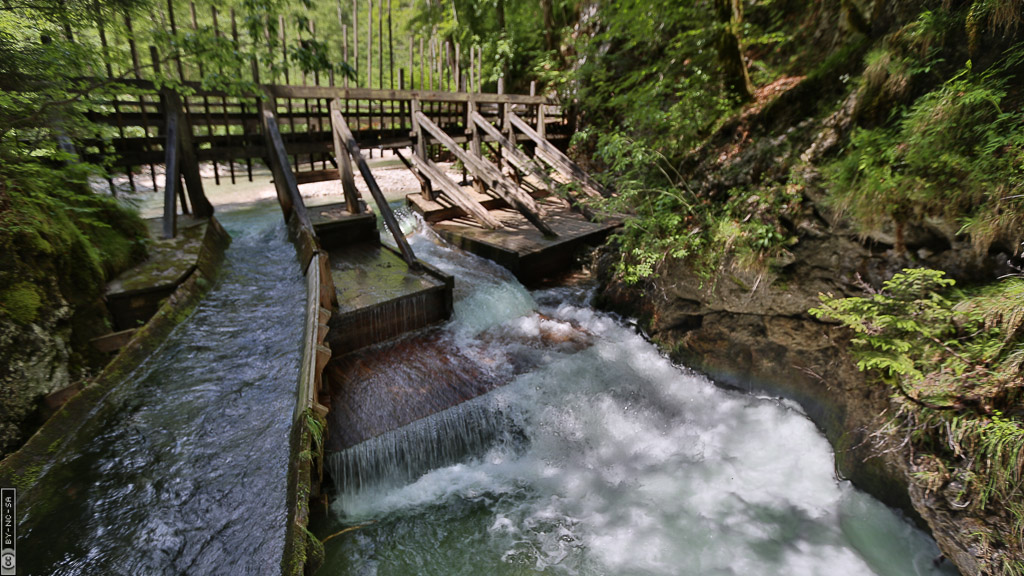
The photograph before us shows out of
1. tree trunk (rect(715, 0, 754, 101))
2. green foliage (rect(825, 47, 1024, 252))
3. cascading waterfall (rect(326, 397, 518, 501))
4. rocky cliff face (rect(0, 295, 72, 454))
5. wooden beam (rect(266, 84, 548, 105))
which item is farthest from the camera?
wooden beam (rect(266, 84, 548, 105))

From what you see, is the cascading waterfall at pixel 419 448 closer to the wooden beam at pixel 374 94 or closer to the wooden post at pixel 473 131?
the wooden beam at pixel 374 94

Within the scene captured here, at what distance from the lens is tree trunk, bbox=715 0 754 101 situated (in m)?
5.46

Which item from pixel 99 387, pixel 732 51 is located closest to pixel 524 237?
pixel 732 51

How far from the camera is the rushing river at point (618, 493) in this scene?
10.4ft

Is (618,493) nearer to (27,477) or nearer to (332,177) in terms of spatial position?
(27,477)

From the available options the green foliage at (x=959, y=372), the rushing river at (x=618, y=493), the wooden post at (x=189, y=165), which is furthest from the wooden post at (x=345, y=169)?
the green foliage at (x=959, y=372)

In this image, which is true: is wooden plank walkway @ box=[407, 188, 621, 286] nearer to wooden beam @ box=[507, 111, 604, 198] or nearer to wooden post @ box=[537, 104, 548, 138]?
wooden beam @ box=[507, 111, 604, 198]

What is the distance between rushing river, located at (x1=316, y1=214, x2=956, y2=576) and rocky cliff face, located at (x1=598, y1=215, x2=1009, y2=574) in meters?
0.25

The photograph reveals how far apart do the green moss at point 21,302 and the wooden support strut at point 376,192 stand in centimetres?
339

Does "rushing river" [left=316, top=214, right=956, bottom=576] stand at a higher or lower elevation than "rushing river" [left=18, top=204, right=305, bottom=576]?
lower

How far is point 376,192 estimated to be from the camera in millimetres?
6020

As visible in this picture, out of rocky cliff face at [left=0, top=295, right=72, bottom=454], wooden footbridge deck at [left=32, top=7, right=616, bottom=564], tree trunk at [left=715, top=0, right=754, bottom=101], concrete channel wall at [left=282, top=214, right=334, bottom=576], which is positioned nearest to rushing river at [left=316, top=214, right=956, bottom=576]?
wooden footbridge deck at [left=32, top=7, right=616, bottom=564]

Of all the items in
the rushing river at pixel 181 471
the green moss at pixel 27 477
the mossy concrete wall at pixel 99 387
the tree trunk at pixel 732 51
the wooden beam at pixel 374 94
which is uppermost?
the tree trunk at pixel 732 51

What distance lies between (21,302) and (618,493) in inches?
179
